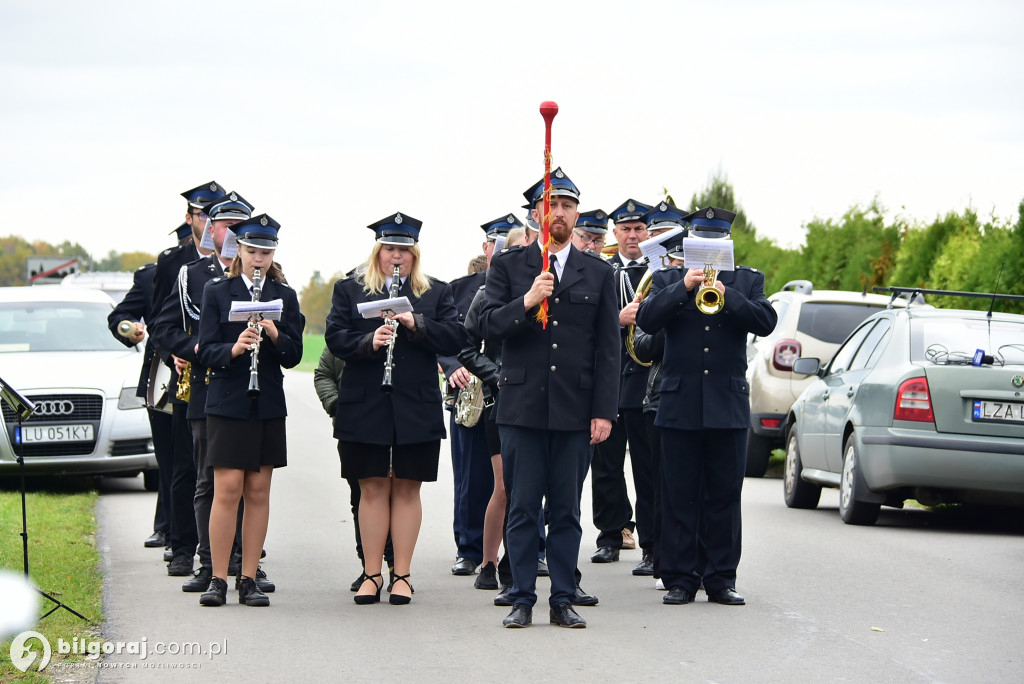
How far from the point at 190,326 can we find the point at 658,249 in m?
3.05

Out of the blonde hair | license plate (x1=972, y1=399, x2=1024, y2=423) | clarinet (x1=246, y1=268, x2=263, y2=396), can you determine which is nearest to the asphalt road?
license plate (x1=972, y1=399, x2=1024, y2=423)

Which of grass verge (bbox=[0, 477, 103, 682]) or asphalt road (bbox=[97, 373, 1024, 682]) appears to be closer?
asphalt road (bbox=[97, 373, 1024, 682])

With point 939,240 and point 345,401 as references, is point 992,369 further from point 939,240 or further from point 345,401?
point 939,240

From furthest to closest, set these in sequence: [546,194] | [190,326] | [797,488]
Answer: [797,488] → [190,326] → [546,194]

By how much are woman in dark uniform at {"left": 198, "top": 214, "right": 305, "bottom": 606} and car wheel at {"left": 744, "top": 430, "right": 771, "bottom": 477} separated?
9.23 meters

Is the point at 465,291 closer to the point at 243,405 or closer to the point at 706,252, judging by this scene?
the point at 243,405

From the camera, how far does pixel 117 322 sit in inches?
430

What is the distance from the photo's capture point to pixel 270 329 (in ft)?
28.9

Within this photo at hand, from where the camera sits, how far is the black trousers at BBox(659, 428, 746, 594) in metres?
8.93

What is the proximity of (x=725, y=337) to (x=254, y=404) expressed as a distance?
2811 mm

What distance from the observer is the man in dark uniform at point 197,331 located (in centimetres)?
931

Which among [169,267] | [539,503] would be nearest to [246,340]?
[539,503]

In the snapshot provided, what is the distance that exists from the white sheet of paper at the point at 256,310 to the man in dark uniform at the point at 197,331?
543 millimetres

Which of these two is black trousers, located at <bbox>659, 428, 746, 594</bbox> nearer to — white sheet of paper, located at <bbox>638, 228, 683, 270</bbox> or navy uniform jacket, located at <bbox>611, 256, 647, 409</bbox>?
white sheet of paper, located at <bbox>638, 228, 683, 270</bbox>
